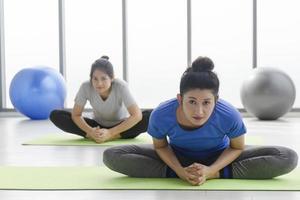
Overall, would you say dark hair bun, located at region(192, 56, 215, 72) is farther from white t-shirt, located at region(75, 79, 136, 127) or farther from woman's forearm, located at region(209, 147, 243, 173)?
white t-shirt, located at region(75, 79, 136, 127)

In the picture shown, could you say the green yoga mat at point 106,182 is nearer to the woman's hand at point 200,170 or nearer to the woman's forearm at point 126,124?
the woman's hand at point 200,170

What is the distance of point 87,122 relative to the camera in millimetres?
4520

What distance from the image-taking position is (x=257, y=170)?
2811 mm

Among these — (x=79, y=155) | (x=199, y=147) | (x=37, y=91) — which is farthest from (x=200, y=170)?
(x=37, y=91)

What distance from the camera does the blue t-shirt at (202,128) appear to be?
2.64 meters

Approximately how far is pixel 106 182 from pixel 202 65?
28.8 inches

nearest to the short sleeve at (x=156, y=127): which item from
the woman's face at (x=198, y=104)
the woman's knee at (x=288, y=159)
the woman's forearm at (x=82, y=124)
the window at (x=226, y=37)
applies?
the woman's face at (x=198, y=104)

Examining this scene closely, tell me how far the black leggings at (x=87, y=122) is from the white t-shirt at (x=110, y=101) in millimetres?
107

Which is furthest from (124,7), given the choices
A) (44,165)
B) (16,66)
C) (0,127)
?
(44,165)

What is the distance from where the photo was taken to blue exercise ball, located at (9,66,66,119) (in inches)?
259

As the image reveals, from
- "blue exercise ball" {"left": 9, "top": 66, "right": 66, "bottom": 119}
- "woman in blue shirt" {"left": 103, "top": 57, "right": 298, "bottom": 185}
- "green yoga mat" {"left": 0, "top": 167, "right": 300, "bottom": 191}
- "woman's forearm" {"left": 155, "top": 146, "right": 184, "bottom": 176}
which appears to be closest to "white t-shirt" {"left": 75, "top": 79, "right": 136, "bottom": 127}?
"green yoga mat" {"left": 0, "top": 167, "right": 300, "bottom": 191}

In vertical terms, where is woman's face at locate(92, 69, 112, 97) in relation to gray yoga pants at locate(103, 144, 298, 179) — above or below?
above

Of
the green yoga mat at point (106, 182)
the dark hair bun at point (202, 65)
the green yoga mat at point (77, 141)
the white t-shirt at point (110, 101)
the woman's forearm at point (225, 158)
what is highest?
the dark hair bun at point (202, 65)

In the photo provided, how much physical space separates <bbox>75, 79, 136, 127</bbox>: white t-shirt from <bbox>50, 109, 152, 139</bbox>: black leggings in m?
0.11
